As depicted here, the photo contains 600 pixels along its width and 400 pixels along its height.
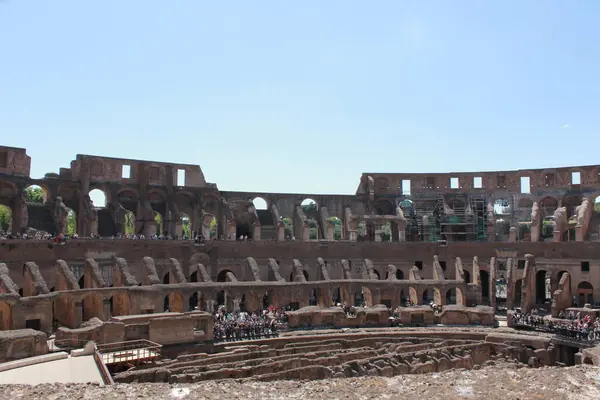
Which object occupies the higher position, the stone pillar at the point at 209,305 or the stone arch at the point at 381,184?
the stone arch at the point at 381,184

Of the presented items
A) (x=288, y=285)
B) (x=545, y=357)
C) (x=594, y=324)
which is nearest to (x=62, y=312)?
(x=288, y=285)

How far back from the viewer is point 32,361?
77.9 feet

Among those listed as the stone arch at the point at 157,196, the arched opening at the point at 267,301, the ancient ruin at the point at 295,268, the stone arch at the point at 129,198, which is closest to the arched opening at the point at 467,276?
the ancient ruin at the point at 295,268

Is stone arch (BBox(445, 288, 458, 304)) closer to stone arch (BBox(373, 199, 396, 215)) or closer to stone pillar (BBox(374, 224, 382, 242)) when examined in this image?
stone pillar (BBox(374, 224, 382, 242))

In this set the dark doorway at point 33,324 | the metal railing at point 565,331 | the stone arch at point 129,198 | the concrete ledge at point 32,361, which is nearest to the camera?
the concrete ledge at point 32,361

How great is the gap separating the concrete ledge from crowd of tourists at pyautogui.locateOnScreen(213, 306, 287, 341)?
27.1 feet

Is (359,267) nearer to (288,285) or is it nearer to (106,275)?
(288,285)

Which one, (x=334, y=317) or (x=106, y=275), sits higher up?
(x=106, y=275)

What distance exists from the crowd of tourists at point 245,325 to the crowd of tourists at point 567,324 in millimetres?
14448

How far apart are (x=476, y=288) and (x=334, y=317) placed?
11248mm

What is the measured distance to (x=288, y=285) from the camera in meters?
36.1

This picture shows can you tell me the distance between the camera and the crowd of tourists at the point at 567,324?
29.5 m

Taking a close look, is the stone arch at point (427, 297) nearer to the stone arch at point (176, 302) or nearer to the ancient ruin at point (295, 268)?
the ancient ruin at point (295, 268)

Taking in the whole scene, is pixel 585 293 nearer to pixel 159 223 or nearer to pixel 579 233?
pixel 579 233
